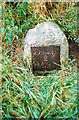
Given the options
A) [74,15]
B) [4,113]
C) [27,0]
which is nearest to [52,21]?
[74,15]

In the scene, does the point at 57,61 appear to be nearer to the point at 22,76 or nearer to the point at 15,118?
the point at 22,76

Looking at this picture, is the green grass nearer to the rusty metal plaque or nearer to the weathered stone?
the rusty metal plaque

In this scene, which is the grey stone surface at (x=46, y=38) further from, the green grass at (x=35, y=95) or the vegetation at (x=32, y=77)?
the green grass at (x=35, y=95)

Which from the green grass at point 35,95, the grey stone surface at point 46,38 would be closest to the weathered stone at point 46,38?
the grey stone surface at point 46,38

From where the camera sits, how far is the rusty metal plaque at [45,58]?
2336 mm

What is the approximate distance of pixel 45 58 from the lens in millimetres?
2363

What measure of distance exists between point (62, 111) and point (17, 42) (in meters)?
1.51

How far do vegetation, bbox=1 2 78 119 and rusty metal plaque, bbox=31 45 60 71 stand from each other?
153mm

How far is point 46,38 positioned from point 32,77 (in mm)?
703

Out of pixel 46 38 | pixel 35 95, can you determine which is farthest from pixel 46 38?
pixel 35 95

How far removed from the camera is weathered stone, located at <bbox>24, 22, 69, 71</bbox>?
2.39 meters

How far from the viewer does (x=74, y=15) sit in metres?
2.68

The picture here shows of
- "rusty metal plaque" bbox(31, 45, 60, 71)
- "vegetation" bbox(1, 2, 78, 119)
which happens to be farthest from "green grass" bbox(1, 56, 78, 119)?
"rusty metal plaque" bbox(31, 45, 60, 71)

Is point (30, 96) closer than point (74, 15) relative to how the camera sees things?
Yes
